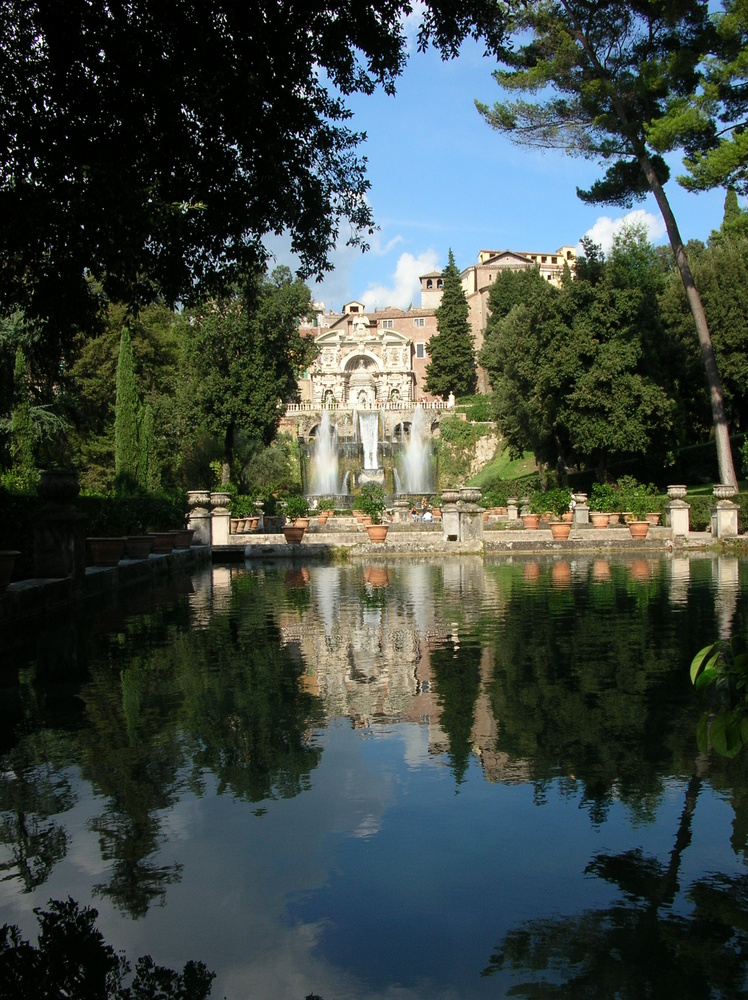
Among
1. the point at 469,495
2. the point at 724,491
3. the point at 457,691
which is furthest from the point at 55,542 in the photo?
the point at 724,491

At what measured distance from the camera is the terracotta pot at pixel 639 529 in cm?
2302

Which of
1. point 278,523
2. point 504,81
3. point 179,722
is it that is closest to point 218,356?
point 278,523

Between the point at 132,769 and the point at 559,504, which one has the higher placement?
the point at 559,504

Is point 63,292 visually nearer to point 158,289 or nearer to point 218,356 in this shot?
point 158,289

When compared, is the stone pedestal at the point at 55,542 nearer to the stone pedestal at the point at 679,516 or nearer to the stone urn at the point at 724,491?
the stone pedestal at the point at 679,516

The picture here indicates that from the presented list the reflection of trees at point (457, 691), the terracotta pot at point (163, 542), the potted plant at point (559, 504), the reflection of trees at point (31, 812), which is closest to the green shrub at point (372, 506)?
the potted plant at point (559, 504)

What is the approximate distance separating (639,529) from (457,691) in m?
17.5

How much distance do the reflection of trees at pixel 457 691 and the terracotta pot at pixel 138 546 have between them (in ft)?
33.6

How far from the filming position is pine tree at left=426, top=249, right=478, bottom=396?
247 ft

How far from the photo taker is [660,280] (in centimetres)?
4394

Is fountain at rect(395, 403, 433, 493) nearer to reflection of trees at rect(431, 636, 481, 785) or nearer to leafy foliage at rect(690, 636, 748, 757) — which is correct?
reflection of trees at rect(431, 636, 481, 785)

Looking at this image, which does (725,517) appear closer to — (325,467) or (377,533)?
(377,533)

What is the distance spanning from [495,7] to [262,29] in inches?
106

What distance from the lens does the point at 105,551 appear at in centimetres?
1528
